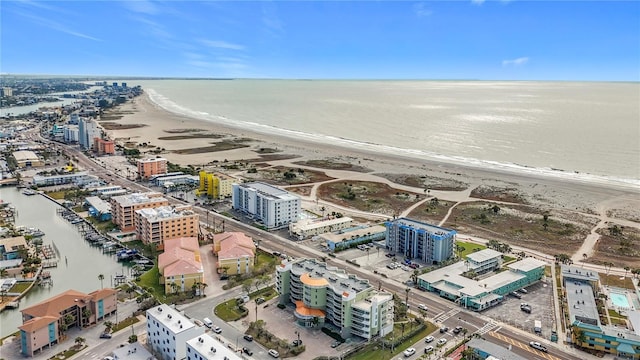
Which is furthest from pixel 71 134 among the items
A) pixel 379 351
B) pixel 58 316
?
pixel 379 351

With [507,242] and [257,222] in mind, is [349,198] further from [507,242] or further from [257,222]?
[507,242]

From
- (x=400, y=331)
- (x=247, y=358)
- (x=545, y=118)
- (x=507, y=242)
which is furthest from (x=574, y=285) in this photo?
(x=545, y=118)

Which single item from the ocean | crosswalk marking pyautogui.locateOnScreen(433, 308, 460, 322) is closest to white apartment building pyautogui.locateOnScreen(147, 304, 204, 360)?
crosswalk marking pyautogui.locateOnScreen(433, 308, 460, 322)

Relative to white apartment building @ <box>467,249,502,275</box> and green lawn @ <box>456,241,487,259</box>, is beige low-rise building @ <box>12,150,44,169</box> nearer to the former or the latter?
green lawn @ <box>456,241,487,259</box>

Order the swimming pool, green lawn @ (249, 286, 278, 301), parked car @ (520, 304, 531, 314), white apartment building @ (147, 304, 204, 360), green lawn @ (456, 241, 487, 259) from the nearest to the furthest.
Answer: white apartment building @ (147, 304, 204, 360) < parked car @ (520, 304, 531, 314) < the swimming pool < green lawn @ (249, 286, 278, 301) < green lawn @ (456, 241, 487, 259)

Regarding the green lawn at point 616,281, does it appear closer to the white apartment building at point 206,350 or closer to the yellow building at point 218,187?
the white apartment building at point 206,350

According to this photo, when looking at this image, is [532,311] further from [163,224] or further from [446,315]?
[163,224]
